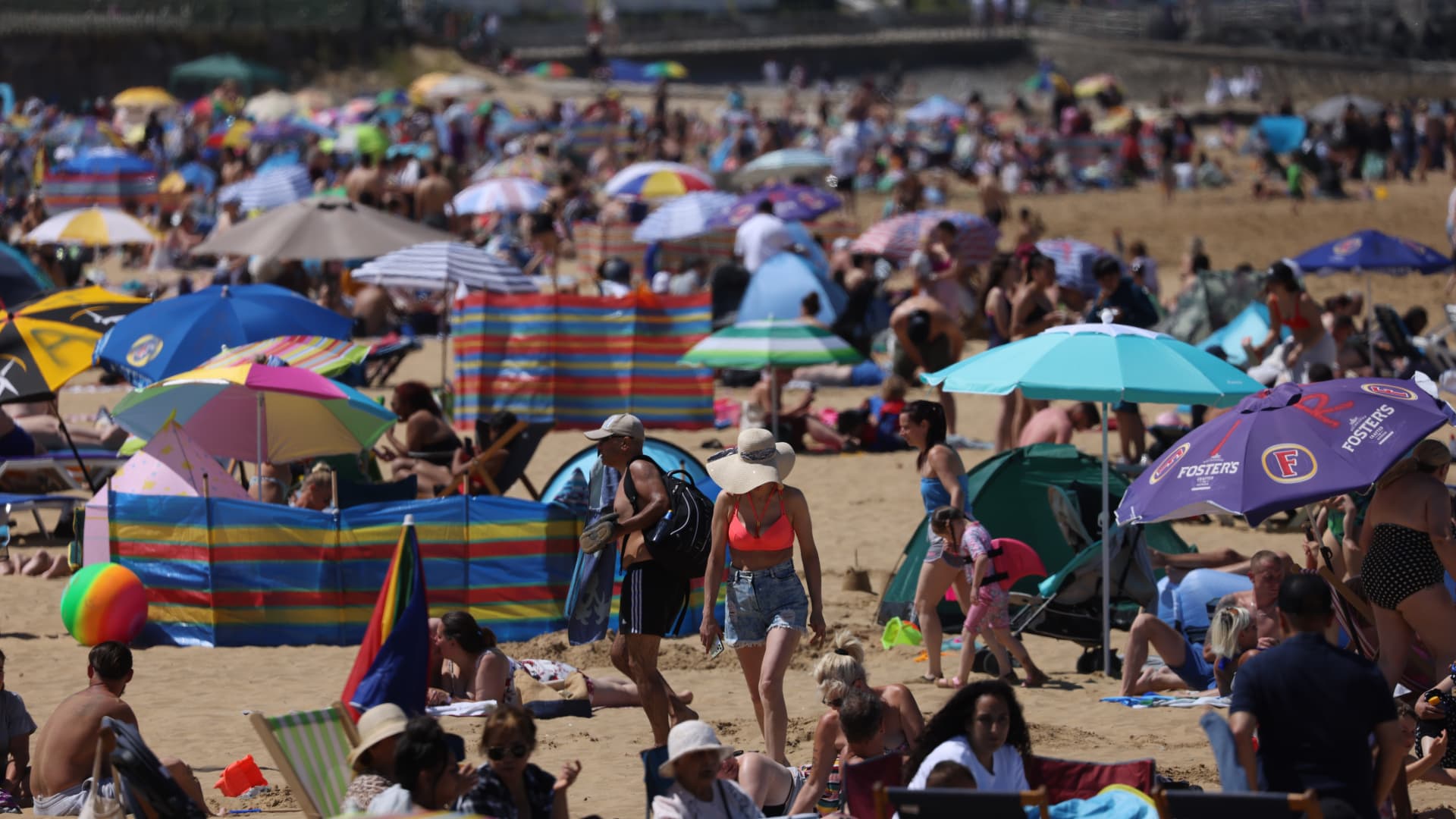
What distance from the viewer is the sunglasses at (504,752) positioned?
16.9 ft

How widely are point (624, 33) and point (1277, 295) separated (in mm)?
43087

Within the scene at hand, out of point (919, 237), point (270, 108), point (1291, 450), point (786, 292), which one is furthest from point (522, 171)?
point (1291, 450)

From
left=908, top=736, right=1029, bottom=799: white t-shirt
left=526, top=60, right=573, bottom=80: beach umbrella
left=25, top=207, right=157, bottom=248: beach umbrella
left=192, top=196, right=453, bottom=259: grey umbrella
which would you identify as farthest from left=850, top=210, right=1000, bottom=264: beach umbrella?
left=526, top=60, right=573, bottom=80: beach umbrella

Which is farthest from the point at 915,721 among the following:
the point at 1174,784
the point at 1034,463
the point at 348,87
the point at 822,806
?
the point at 348,87

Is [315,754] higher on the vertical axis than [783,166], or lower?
lower

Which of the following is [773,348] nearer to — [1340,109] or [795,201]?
[795,201]

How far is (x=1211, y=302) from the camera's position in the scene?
16453mm

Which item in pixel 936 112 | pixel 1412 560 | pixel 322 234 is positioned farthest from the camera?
pixel 936 112

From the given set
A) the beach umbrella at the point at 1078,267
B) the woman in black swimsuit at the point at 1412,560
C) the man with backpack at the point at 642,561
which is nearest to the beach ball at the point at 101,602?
the man with backpack at the point at 642,561

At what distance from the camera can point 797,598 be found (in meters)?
6.88

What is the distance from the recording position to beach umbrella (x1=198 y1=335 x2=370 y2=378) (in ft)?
34.2

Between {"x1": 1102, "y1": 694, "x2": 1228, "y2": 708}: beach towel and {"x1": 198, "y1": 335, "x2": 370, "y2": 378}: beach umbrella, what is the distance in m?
4.68

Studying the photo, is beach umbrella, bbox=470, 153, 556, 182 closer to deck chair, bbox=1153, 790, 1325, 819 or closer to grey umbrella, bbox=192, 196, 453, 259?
grey umbrella, bbox=192, 196, 453, 259

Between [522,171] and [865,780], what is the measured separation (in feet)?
73.4
